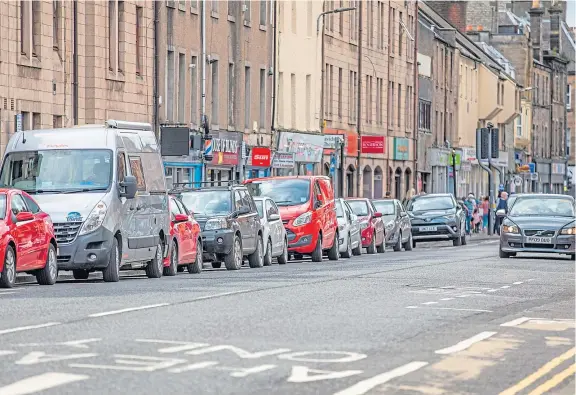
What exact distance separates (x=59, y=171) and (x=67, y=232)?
130 centimetres

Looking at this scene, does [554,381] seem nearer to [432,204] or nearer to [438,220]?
[438,220]

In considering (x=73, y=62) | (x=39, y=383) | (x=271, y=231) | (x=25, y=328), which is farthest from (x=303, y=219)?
(x=39, y=383)

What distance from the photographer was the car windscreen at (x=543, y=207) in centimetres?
4119

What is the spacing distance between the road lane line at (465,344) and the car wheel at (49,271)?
10.5m

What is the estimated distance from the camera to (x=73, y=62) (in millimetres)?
45938

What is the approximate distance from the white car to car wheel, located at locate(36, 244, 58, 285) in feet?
34.7

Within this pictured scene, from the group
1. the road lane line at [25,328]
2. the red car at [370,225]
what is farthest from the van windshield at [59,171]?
the red car at [370,225]

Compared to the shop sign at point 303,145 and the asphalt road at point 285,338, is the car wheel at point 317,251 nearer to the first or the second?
the asphalt road at point 285,338

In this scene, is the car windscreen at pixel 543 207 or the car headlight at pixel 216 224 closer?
the car headlight at pixel 216 224

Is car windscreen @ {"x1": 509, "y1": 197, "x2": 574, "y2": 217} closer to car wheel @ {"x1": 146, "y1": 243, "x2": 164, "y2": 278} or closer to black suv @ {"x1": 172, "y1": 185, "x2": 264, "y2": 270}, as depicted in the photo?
A: black suv @ {"x1": 172, "y1": 185, "x2": 264, "y2": 270}

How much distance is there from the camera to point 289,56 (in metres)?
66.4

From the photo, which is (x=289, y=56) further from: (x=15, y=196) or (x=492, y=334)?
(x=492, y=334)

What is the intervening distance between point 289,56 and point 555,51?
247 feet

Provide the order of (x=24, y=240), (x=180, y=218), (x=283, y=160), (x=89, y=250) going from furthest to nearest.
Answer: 1. (x=283, y=160)
2. (x=180, y=218)
3. (x=89, y=250)
4. (x=24, y=240)
